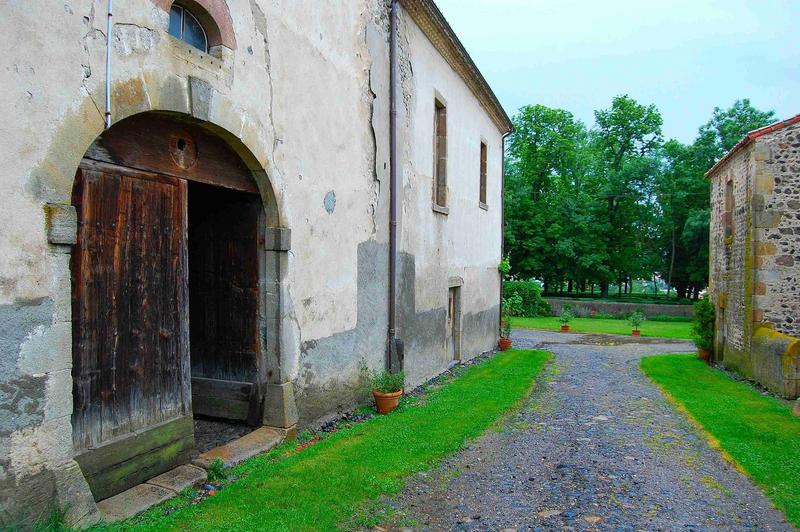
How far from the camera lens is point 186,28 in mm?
4953

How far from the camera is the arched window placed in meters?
4.83

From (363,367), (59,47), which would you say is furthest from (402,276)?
(59,47)

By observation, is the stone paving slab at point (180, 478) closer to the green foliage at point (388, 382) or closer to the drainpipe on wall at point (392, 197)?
the green foliage at point (388, 382)

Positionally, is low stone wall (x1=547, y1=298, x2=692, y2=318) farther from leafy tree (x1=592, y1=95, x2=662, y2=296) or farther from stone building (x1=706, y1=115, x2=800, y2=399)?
stone building (x1=706, y1=115, x2=800, y2=399)

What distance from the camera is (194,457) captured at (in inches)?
206

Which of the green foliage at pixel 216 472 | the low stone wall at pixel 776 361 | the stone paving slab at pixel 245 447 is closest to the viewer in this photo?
the green foliage at pixel 216 472

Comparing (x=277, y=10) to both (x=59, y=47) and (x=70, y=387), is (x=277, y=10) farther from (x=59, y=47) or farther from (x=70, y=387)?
(x=70, y=387)

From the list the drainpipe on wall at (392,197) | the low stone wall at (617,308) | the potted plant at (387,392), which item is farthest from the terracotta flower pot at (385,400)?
the low stone wall at (617,308)

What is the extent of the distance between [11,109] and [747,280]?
13651mm

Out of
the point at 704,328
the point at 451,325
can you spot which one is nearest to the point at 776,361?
the point at 704,328

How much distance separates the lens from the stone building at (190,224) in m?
3.53

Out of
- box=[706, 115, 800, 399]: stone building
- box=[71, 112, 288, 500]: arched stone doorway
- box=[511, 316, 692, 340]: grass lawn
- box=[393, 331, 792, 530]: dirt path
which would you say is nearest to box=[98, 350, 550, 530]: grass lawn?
box=[393, 331, 792, 530]: dirt path

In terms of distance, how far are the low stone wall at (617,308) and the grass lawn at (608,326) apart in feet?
3.63

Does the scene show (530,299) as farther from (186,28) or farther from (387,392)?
(186,28)
